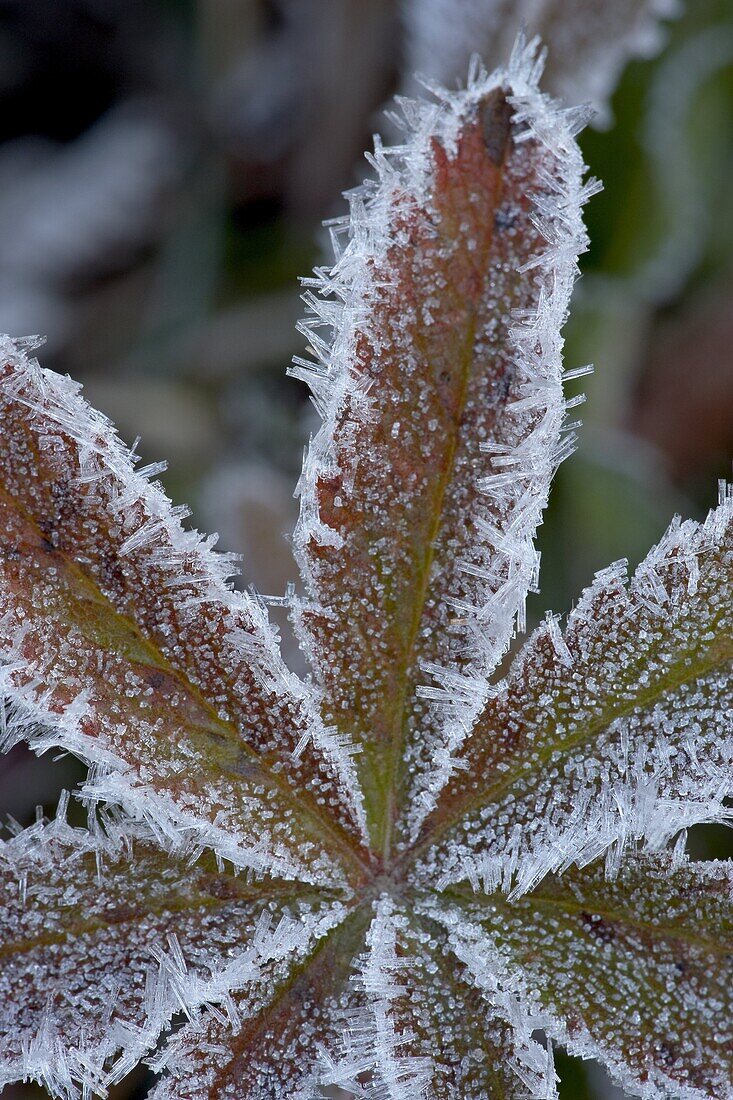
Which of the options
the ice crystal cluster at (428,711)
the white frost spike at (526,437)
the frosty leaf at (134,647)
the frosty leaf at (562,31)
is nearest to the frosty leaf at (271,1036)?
the ice crystal cluster at (428,711)

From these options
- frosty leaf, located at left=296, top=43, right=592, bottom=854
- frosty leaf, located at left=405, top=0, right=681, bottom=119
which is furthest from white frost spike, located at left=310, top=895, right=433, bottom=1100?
frosty leaf, located at left=405, top=0, right=681, bottom=119

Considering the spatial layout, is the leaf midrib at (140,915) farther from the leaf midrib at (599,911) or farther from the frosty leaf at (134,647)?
the leaf midrib at (599,911)

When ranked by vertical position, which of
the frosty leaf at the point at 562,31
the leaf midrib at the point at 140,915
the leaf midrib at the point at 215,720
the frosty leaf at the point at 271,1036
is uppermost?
the frosty leaf at the point at 562,31

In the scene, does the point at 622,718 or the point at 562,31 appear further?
the point at 562,31

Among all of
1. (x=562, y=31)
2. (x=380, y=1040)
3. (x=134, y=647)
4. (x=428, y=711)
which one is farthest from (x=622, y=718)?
(x=562, y=31)

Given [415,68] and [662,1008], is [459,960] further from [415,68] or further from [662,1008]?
[415,68]

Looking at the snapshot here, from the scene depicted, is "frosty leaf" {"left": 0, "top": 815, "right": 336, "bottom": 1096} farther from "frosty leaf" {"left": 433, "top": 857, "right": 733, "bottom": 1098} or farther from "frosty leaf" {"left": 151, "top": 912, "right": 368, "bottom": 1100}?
"frosty leaf" {"left": 433, "top": 857, "right": 733, "bottom": 1098}

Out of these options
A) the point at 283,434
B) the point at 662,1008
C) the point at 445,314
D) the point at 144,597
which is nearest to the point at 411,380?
the point at 445,314

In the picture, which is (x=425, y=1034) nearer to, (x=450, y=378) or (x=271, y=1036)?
(x=271, y=1036)
